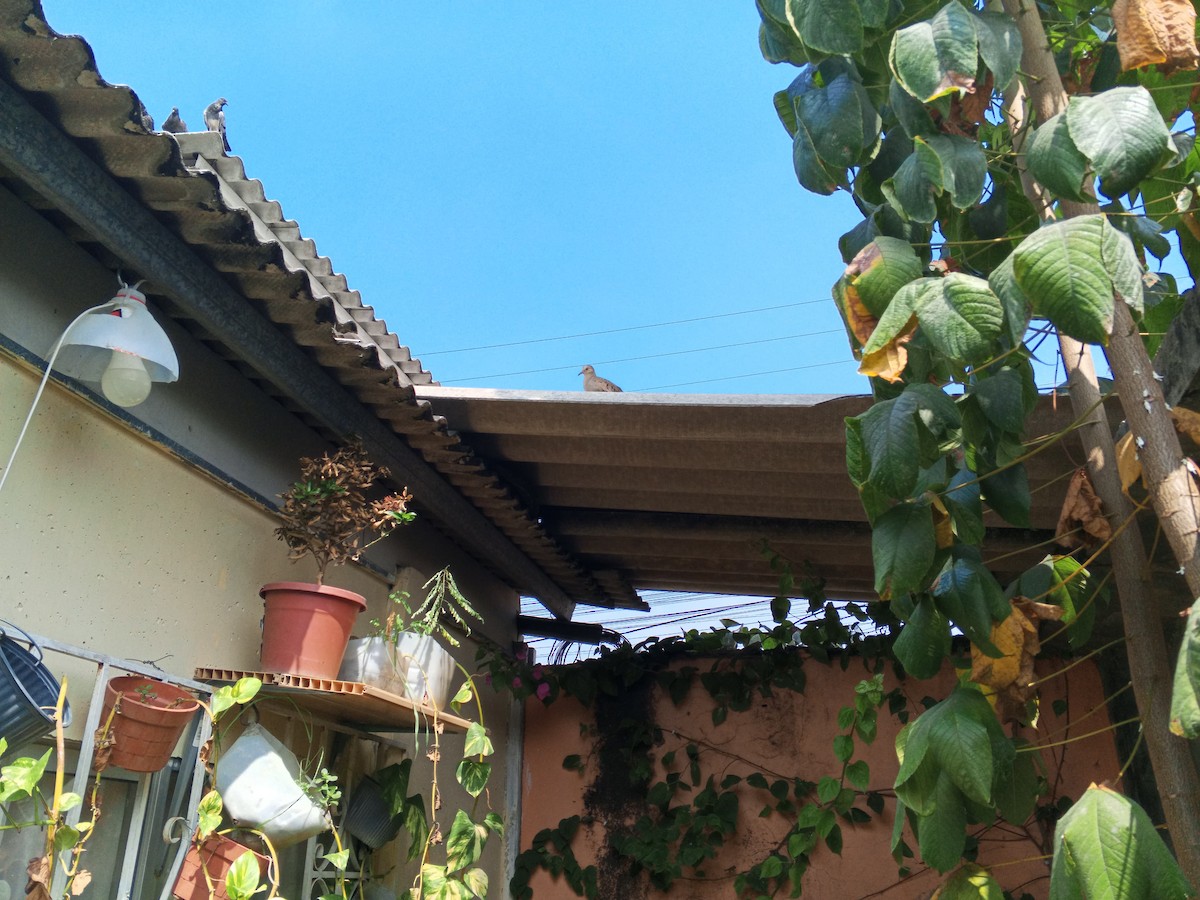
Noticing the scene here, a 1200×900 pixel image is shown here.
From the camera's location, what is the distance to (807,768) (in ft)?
13.6

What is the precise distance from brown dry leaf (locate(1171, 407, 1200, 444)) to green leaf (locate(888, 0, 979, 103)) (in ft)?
1.87

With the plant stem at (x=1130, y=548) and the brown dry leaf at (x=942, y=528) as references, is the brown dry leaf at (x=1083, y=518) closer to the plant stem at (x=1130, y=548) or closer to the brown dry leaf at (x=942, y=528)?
the plant stem at (x=1130, y=548)

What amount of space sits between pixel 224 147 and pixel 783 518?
2.40 meters

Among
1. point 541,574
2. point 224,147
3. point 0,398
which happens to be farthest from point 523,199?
point 0,398

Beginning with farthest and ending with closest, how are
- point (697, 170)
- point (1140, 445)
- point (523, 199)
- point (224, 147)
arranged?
point (523, 199) < point (697, 170) < point (224, 147) < point (1140, 445)

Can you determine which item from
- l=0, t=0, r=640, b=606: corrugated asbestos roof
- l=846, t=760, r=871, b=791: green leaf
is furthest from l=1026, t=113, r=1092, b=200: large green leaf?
l=846, t=760, r=871, b=791: green leaf

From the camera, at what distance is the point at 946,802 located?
4.45 feet

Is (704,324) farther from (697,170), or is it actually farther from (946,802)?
(946,802)

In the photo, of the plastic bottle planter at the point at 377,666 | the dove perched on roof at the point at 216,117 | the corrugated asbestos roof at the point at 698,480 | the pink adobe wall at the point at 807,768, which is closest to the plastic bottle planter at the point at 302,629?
the plastic bottle planter at the point at 377,666

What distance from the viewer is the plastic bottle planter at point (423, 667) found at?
268cm

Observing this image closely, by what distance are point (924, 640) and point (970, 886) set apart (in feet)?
1.13

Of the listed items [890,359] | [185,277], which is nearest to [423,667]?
[185,277]

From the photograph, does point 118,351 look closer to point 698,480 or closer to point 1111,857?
point 1111,857

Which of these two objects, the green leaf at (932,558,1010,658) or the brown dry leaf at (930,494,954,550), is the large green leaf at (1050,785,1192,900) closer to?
the green leaf at (932,558,1010,658)
